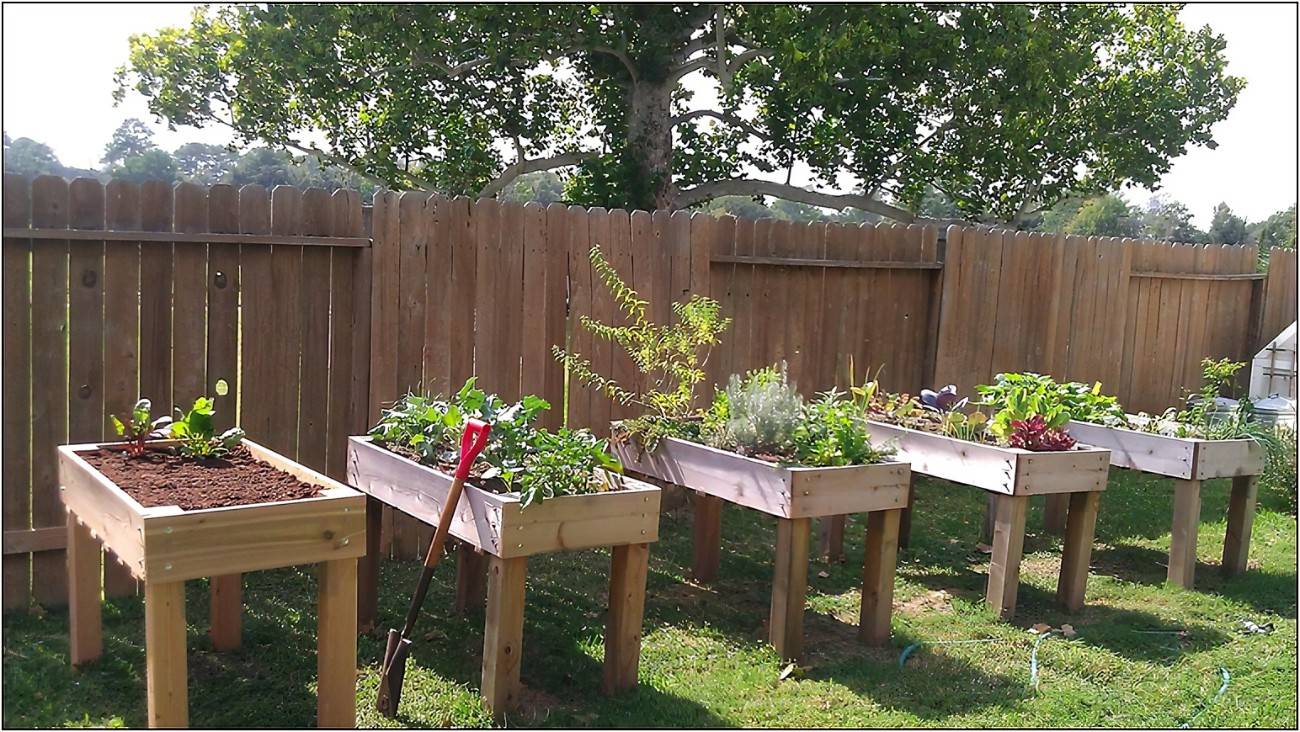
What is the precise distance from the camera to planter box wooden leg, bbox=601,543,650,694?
12.4 feet

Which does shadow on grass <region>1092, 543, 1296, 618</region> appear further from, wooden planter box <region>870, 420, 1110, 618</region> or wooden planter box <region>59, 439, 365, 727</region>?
wooden planter box <region>59, 439, 365, 727</region>

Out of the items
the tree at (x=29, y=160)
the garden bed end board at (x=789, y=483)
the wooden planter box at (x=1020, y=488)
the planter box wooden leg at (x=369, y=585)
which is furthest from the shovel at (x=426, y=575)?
the wooden planter box at (x=1020, y=488)

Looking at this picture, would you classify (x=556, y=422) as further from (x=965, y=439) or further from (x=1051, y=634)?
(x=1051, y=634)

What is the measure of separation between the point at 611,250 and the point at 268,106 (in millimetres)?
12568

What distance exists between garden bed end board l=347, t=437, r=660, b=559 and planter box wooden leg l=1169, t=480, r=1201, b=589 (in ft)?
10.4

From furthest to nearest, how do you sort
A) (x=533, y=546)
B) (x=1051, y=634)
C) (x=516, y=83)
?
1. (x=516, y=83)
2. (x=1051, y=634)
3. (x=533, y=546)

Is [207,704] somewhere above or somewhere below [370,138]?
below

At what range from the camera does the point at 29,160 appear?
25.2 ft

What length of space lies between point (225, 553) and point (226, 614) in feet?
3.81

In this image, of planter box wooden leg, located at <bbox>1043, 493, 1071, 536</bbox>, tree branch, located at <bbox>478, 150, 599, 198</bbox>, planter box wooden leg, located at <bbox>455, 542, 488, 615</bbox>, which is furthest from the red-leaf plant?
tree branch, located at <bbox>478, 150, 599, 198</bbox>

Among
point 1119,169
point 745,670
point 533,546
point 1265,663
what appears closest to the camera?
point 533,546

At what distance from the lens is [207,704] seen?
3.54 m

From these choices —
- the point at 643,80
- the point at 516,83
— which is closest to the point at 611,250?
the point at 643,80

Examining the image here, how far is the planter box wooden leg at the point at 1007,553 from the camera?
4828 millimetres
